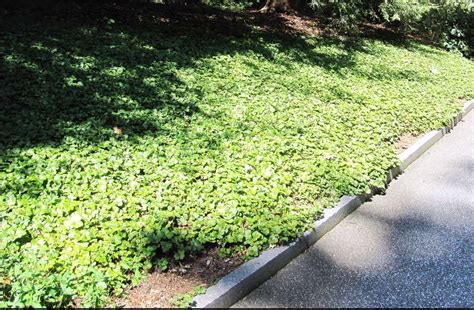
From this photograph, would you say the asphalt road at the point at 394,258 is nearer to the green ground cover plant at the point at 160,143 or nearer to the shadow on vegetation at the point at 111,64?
the green ground cover plant at the point at 160,143

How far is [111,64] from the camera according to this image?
7379 mm

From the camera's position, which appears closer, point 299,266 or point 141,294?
point 141,294

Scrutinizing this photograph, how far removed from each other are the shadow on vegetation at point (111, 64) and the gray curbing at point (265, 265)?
7.69ft

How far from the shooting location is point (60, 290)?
303cm

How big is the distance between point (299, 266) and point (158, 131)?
265 cm

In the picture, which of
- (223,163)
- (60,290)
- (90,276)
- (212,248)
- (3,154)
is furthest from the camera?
(223,163)

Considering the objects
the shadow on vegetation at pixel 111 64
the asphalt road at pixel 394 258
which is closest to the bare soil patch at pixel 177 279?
the asphalt road at pixel 394 258

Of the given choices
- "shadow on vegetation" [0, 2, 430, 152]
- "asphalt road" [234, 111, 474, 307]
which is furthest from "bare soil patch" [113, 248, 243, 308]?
"shadow on vegetation" [0, 2, 430, 152]

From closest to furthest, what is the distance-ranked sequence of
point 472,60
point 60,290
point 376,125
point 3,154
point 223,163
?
point 60,290 < point 3,154 < point 223,163 < point 376,125 < point 472,60

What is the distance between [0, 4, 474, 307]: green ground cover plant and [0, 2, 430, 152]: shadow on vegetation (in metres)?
0.04

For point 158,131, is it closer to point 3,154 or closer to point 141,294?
point 3,154

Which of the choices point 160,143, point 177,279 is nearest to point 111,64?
point 160,143

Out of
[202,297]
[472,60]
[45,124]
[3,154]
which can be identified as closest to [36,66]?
[45,124]

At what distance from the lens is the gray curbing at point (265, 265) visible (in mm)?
3246
